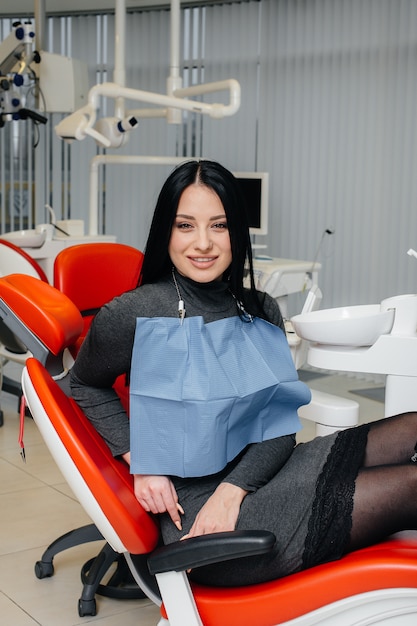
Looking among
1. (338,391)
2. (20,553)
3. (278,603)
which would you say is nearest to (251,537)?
(278,603)

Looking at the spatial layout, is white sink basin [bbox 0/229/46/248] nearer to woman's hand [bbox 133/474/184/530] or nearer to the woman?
the woman

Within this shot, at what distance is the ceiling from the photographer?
17.4 feet

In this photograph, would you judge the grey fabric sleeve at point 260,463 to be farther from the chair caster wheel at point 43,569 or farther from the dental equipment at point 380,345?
the chair caster wheel at point 43,569

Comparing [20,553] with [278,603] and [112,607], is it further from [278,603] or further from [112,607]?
[278,603]

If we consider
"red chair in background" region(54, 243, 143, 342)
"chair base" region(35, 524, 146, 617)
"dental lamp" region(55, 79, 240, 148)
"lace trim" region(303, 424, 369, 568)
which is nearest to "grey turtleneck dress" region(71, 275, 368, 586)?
"lace trim" region(303, 424, 369, 568)

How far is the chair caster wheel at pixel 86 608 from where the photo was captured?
6.82 feet

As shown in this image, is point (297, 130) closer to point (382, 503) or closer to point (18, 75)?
point (18, 75)

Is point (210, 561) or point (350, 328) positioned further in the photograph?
point (350, 328)

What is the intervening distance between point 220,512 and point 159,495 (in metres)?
0.12

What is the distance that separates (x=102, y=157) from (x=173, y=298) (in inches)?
103

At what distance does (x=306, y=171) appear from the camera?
196 inches

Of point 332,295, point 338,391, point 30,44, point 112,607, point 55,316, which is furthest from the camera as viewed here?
point 332,295

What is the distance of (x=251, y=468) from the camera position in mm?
1514

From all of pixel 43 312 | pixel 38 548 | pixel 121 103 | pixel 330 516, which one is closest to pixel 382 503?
pixel 330 516
